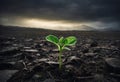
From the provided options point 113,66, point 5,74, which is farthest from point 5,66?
point 113,66

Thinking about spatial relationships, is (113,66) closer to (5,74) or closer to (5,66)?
(5,74)

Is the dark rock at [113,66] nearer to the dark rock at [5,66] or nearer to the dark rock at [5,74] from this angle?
the dark rock at [5,74]

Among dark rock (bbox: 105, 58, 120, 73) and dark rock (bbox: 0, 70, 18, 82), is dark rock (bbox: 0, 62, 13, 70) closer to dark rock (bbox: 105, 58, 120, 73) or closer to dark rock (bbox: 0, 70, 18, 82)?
dark rock (bbox: 0, 70, 18, 82)

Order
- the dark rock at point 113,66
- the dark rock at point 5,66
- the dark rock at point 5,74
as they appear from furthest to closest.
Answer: the dark rock at point 5,66
the dark rock at point 113,66
the dark rock at point 5,74

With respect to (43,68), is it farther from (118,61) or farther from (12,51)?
(12,51)

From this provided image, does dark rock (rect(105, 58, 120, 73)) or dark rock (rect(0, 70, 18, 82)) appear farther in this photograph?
dark rock (rect(105, 58, 120, 73))

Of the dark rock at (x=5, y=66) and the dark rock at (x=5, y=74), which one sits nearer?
the dark rock at (x=5, y=74)

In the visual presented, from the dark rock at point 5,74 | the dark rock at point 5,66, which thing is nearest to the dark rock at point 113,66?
the dark rock at point 5,74

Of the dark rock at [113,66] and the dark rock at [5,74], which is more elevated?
the dark rock at [113,66]

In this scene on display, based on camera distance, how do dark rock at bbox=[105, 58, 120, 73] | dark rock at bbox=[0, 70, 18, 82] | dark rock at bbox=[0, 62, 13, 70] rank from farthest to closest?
dark rock at bbox=[0, 62, 13, 70] < dark rock at bbox=[105, 58, 120, 73] < dark rock at bbox=[0, 70, 18, 82]

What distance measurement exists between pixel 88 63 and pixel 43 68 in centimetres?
90

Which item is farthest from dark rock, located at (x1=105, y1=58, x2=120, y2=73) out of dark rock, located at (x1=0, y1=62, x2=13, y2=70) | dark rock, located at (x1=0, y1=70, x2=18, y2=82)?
dark rock, located at (x1=0, y1=62, x2=13, y2=70)

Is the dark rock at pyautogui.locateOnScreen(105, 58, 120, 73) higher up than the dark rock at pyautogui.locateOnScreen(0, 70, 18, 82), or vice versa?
the dark rock at pyautogui.locateOnScreen(105, 58, 120, 73)

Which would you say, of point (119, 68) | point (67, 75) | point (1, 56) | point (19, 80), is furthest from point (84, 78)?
point (1, 56)
